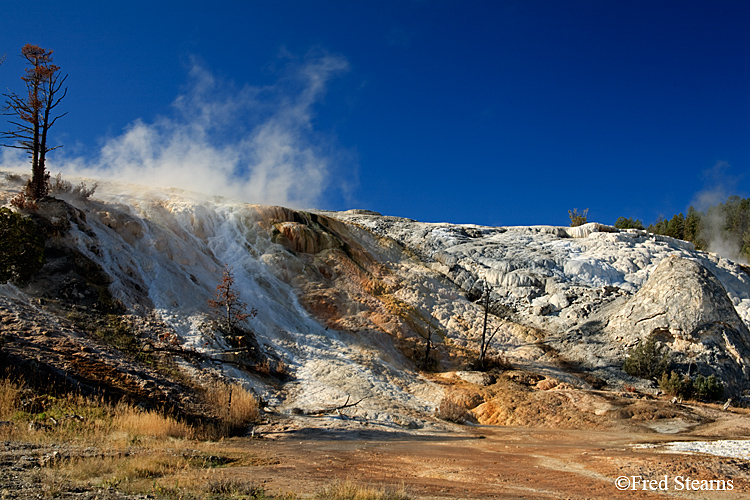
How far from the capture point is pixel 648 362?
74.7 feet

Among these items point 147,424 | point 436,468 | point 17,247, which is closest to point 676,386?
point 436,468

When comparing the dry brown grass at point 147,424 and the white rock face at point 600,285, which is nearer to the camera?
the dry brown grass at point 147,424

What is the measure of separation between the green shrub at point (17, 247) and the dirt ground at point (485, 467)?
24.2 feet

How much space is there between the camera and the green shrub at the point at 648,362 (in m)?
22.6

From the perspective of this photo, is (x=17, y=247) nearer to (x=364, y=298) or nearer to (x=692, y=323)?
(x=364, y=298)

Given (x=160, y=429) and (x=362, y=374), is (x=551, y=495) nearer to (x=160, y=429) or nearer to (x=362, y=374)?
(x=160, y=429)

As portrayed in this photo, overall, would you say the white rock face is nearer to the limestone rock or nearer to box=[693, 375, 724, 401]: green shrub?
the limestone rock

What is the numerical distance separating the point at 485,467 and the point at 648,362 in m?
17.4

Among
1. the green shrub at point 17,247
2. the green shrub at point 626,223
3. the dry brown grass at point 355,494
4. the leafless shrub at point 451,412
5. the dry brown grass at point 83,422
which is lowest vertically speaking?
the leafless shrub at point 451,412

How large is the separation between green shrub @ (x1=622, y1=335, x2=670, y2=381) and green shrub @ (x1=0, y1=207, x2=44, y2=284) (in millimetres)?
23404

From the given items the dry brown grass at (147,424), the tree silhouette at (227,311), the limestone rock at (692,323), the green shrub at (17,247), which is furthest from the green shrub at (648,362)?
the green shrub at (17,247)

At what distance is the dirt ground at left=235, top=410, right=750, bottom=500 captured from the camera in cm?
696

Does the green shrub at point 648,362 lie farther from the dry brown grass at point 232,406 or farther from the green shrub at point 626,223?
the green shrub at point 626,223

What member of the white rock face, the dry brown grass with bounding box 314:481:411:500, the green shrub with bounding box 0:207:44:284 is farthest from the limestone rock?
the green shrub with bounding box 0:207:44:284
